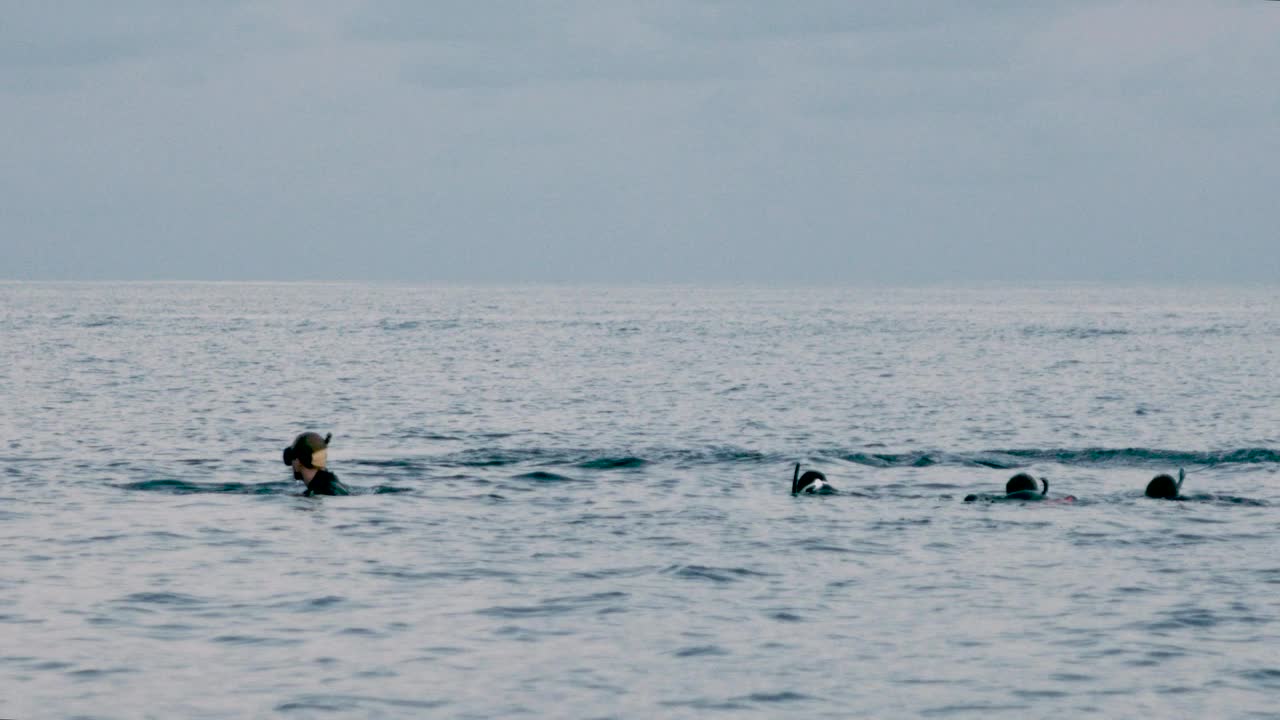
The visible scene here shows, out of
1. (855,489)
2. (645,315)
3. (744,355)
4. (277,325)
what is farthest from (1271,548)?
(645,315)

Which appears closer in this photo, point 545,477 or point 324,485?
point 324,485

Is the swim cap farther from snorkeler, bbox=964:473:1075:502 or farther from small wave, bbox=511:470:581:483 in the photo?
snorkeler, bbox=964:473:1075:502

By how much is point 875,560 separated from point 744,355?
7003 cm

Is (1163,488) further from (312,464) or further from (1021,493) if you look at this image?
(312,464)

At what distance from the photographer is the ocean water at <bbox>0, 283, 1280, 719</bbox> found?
1395 centimetres

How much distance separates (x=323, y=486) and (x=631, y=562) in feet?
25.2

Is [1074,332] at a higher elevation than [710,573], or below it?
below

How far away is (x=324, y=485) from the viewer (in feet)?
85.4

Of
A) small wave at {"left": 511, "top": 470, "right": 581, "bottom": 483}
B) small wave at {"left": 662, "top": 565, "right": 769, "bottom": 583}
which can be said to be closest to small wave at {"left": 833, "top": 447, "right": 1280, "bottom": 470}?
small wave at {"left": 511, "top": 470, "right": 581, "bottom": 483}

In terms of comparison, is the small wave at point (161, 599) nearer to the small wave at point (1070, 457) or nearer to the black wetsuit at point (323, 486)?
the black wetsuit at point (323, 486)

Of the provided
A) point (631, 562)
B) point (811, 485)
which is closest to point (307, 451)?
point (631, 562)

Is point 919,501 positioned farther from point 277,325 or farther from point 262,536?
point 277,325

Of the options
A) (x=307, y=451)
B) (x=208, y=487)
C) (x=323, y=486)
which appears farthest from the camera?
(x=208, y=487)

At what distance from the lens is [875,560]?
20328 mm
